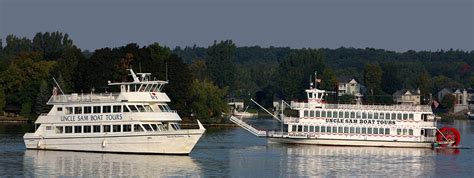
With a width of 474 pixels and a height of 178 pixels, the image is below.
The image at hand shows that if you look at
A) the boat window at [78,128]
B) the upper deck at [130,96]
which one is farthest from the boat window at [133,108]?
the boat window at [78,128]

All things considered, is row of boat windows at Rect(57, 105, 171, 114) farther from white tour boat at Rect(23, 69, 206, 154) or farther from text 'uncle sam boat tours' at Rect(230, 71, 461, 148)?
text 'uncle sam boat tours' at Rect(230, 71, 461, 148)

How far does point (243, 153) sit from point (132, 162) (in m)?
15.2

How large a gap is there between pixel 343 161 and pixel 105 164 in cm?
1797

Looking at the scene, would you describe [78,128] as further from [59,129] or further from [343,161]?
[343,161]

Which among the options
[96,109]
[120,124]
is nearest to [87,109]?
[96,109]

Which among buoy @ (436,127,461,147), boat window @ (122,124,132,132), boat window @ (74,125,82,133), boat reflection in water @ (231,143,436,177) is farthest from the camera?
buoy @ (436,127,461,147)

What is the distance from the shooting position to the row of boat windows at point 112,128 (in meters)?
75.4

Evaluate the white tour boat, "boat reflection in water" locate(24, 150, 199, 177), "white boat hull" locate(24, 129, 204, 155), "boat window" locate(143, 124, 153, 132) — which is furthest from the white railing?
"boat reflection in water" locate(24, 150, 199, 177)

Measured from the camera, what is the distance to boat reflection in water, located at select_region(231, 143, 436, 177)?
71875 millimetres

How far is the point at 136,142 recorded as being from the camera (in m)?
75.7

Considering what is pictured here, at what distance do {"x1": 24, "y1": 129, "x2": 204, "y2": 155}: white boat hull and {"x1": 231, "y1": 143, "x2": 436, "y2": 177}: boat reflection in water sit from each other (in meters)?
3.72

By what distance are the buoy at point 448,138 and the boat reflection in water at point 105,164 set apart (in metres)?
28.9

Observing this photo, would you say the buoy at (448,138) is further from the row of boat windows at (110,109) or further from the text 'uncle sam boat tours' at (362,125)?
the row of boat windows at (110,109)

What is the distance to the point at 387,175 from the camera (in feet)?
230
